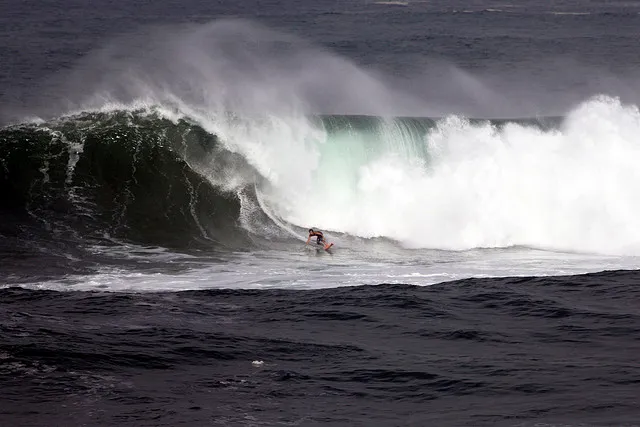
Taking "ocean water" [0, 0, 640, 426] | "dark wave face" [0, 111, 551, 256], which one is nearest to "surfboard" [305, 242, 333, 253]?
"ocean water" [0, 0, 640, 426]

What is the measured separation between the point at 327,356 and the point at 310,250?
27.3 ft

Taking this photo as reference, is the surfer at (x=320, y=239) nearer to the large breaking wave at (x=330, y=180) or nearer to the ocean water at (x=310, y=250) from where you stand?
the ocean water at (x=310, y=250)

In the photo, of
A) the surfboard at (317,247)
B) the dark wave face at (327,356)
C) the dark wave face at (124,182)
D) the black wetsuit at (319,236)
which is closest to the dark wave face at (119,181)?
the dark wave face at (124,182)

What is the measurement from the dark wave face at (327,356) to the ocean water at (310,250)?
0.05 metres

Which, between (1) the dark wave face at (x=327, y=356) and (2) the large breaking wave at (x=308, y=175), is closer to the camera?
(1) the dark wave face at (x=327, y=356)

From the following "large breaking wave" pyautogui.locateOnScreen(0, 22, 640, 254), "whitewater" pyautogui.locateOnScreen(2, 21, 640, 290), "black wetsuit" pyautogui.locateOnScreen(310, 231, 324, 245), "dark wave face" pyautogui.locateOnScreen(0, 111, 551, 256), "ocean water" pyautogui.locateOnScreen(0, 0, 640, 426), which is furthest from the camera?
"large breaking wave" pyautogui.locateOnScreen(0, 22, 640, 254)

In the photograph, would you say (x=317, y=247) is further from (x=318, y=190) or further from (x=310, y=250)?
(x=318, y=190)

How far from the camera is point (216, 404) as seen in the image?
50.6ft

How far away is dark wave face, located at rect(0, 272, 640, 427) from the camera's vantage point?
1517 centimetres

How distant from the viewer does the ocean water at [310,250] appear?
16.0 meters

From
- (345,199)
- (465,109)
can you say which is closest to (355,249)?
(345,199)

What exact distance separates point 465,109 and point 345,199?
17.2 metres

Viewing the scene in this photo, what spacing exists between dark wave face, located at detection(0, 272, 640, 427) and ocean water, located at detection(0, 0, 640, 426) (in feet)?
0.18

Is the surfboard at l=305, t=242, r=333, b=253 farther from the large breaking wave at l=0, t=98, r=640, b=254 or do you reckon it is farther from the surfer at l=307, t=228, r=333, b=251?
the large breaking wave at l=0, t=98, r=640, b=254
